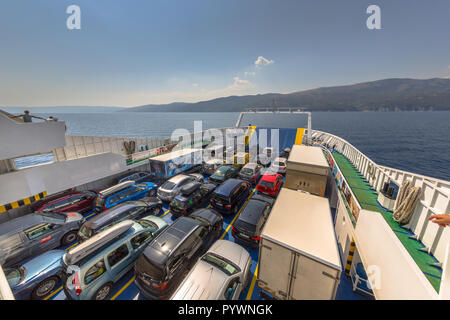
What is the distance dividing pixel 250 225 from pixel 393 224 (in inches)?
195

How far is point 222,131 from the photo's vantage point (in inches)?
947

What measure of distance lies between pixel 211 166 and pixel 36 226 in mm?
10504

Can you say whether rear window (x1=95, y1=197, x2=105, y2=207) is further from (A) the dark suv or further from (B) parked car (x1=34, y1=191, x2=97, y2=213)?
(A) the dark suv

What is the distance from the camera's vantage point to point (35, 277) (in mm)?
4969

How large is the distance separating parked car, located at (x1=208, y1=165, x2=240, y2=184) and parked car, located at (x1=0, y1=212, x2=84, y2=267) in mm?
7498

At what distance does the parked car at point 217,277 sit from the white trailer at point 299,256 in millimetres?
688

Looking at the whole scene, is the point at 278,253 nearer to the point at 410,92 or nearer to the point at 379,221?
the point at 379,221

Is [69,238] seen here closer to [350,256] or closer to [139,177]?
[139,177]

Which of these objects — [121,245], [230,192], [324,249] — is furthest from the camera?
[230,192]

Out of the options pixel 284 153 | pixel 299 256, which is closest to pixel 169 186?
pixel 299 256

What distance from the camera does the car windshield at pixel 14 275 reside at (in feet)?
15.5

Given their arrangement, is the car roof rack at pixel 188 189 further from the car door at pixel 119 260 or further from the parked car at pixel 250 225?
the car door at pixel 119 260
